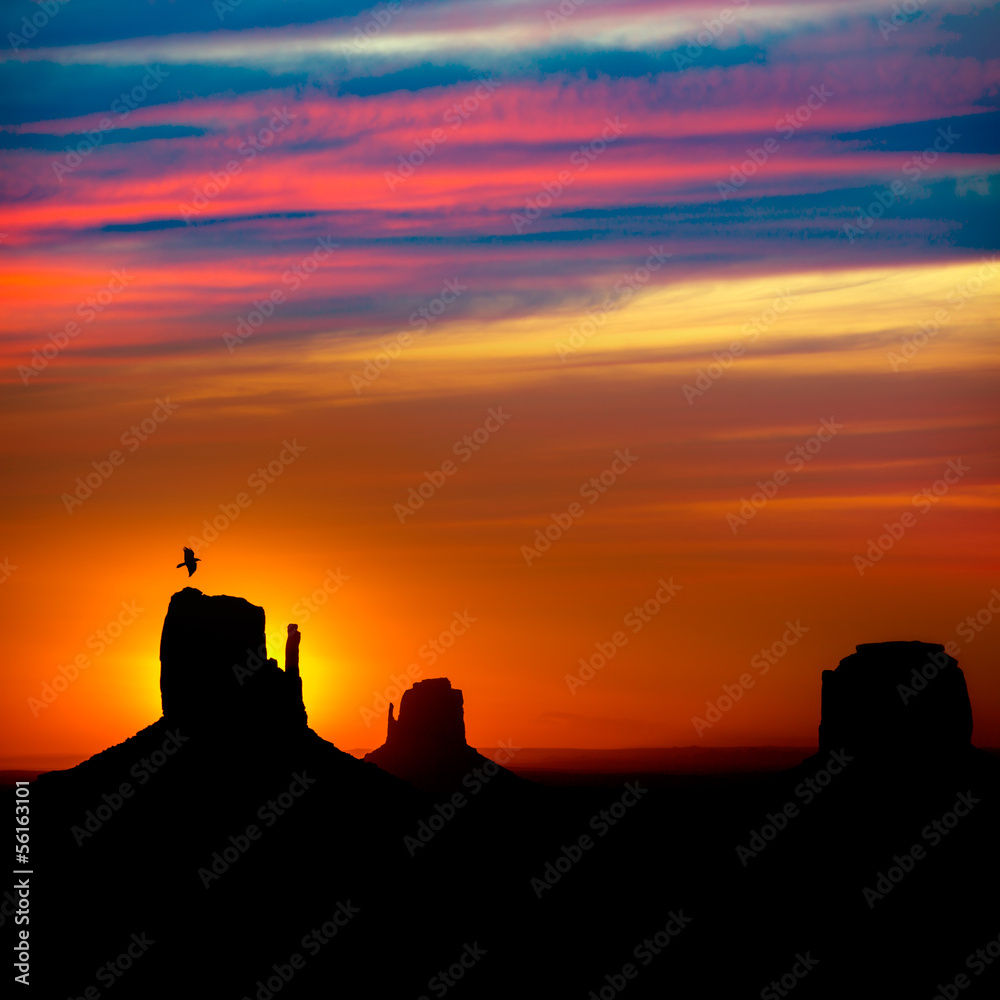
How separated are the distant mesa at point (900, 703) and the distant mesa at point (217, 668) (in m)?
40.1

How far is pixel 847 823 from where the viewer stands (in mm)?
111938

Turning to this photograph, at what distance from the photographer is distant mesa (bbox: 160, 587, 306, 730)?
108562 millimetres

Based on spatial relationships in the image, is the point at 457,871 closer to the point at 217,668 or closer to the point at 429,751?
the point at 217,668

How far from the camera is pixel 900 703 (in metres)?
124

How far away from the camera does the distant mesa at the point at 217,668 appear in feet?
356

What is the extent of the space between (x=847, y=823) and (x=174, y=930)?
4465 centimetres

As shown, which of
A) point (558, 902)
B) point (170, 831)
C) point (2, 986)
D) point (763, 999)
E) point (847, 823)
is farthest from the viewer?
point (847, 823)

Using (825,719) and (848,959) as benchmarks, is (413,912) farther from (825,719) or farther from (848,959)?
(825,719)

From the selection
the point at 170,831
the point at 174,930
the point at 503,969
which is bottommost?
the point at 503,969

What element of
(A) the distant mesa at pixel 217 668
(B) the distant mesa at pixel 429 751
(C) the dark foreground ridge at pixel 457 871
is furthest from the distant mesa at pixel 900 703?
(B) the distant mesa at pixel 429 751

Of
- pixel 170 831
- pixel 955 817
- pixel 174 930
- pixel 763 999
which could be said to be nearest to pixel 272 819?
pixel 170 831

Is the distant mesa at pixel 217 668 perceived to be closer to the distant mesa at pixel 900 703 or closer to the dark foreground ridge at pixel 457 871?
the dark foreground ridge at pixel 457 871

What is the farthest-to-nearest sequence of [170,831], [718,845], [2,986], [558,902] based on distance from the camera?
[718,845] → [558,902] → [170,831] → [2,986]

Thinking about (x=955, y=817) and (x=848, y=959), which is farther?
(x=955, y=817)
